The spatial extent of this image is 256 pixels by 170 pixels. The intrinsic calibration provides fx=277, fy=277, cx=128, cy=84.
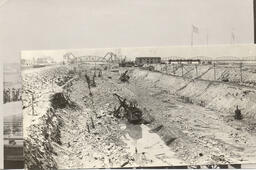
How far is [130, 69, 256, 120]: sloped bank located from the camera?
2.98 ft

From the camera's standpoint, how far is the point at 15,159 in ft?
3.00

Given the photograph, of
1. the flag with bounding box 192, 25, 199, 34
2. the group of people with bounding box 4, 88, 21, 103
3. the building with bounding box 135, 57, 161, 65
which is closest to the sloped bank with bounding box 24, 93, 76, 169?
the group of people with bounding box 4, 88, 21, 103

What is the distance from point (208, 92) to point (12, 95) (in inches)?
25.6

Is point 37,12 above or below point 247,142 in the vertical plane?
above

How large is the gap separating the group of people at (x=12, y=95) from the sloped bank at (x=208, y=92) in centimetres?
38

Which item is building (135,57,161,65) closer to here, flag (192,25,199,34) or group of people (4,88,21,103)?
flag (192,25,199,34)

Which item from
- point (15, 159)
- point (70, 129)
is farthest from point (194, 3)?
point (15, 159)

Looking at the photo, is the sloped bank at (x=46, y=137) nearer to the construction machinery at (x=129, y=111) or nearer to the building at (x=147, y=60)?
the construction machinery at (x=129, y=111)

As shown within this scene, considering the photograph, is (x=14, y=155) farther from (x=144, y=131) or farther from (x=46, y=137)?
(x=144, y=131)

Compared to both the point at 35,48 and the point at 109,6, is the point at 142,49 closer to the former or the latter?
the point at 109,6

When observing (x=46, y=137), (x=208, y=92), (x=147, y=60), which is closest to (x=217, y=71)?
(x=208, y=92)

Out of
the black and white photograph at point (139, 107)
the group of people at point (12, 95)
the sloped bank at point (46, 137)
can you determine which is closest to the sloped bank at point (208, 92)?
the black and white photograph at point (139, 107)

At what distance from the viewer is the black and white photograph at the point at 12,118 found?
914 mm

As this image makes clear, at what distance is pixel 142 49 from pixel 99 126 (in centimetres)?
29
